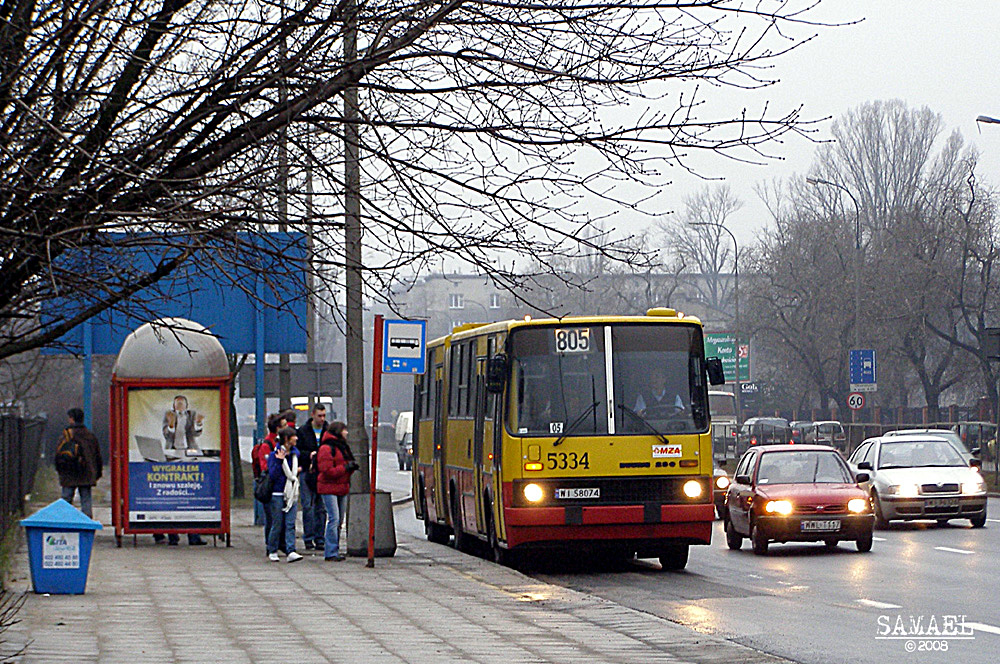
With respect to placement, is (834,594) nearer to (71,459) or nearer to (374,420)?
(374,420)

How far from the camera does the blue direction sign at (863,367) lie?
170 ft

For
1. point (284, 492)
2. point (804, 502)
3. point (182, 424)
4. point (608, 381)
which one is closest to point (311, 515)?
point (284, 492)

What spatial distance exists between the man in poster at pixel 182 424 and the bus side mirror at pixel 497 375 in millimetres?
5144

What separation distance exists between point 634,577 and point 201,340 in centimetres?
773

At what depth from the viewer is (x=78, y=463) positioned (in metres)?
22.8

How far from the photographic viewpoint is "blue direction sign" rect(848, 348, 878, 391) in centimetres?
5175

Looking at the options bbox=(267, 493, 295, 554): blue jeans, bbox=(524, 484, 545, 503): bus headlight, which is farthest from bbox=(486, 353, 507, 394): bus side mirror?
bbox=(267, 493, 295, 554): blue jeans

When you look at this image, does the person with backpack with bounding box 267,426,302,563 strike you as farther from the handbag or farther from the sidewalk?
the sidewalk

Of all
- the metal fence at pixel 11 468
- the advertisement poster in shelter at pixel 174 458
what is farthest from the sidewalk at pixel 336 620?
the advertisement poster in shelter at pixel 174 458

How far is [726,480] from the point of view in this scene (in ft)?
94.4

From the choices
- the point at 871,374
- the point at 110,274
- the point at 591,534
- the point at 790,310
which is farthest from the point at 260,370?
the point at 790,310

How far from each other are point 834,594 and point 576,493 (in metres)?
3.66

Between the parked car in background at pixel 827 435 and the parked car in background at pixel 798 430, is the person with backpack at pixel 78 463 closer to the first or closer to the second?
the parked car in background at pixel 827 435

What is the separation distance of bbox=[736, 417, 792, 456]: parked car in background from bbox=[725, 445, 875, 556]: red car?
134 ft
